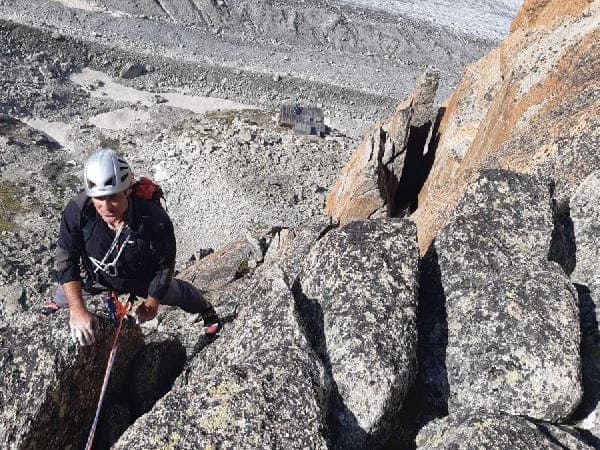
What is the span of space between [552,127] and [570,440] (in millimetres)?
7664

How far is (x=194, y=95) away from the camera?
43719 millimetres

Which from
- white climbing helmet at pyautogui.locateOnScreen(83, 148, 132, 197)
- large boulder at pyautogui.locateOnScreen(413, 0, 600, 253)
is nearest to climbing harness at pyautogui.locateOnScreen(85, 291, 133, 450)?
white climbing helmet at pyautogui.locateOnScreen(83, 148, 132, 197)

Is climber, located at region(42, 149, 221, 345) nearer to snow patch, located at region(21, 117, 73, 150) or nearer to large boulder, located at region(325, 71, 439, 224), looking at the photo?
large boulder, located at region(325, 71, 439, 224)

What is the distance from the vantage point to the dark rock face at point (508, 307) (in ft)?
20.0

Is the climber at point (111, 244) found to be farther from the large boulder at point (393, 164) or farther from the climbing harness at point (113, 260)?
the large boulder at point (393, 164)

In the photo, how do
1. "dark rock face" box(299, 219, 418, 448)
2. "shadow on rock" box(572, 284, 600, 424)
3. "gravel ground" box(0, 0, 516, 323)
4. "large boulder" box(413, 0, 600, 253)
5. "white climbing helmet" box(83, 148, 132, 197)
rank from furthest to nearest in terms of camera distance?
"gravel ground" box(0, 0, 516, 323) → "large boulder" box(413, 0, 600, 253) → "white climbing helmet" box(83, 148, 132, 197) → "shadow on rock" box(572, 284, 600, 424) → "dark rock face" box(299, 219, 418, 448)

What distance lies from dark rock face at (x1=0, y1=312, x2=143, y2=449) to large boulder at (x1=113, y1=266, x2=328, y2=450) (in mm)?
1708

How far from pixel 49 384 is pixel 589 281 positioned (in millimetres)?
7499

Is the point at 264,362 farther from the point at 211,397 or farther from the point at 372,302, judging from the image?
the point at 372,302

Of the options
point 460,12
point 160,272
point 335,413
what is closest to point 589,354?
point 335,413

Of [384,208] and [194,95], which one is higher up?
[384,208]

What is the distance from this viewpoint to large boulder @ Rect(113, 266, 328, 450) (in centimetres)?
517

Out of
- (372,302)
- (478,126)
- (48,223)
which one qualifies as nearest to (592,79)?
(478,126)

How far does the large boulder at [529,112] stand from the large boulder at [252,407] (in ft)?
12.2
